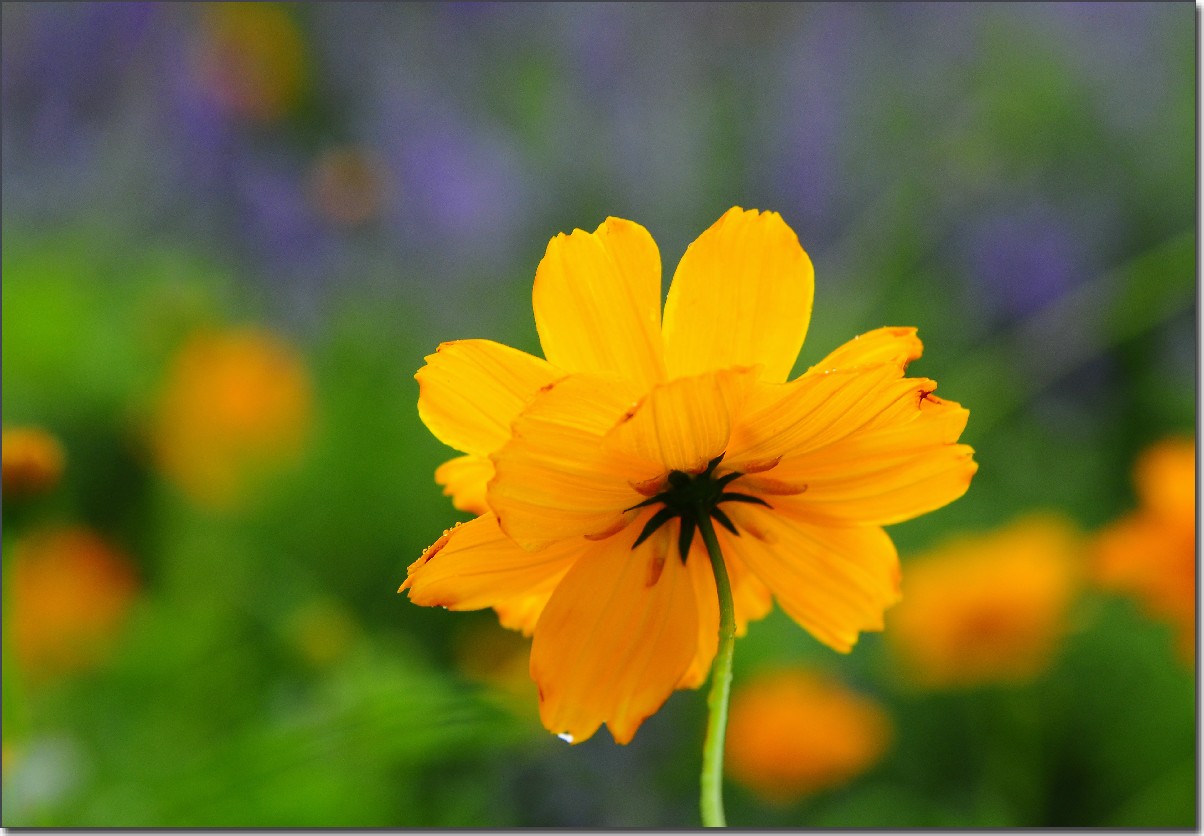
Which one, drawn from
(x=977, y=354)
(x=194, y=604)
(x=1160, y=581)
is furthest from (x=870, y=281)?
(x=194, y=604)

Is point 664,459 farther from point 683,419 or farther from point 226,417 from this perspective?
point 226,417

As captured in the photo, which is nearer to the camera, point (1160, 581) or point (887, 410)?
point (887, 410)

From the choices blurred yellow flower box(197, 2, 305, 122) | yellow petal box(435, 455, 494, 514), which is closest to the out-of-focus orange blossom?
blurred yellow flower box(197, 2, 305, 122)

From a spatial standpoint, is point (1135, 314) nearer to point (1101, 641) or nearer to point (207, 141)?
point (1101, 641)

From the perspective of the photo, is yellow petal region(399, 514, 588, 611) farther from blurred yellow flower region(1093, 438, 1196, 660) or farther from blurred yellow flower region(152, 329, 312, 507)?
blurred yellow flower region(152, 329, 312, 507)

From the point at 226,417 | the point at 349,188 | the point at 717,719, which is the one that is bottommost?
the point at 717,719

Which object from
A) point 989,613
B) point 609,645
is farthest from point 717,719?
point 989,613
